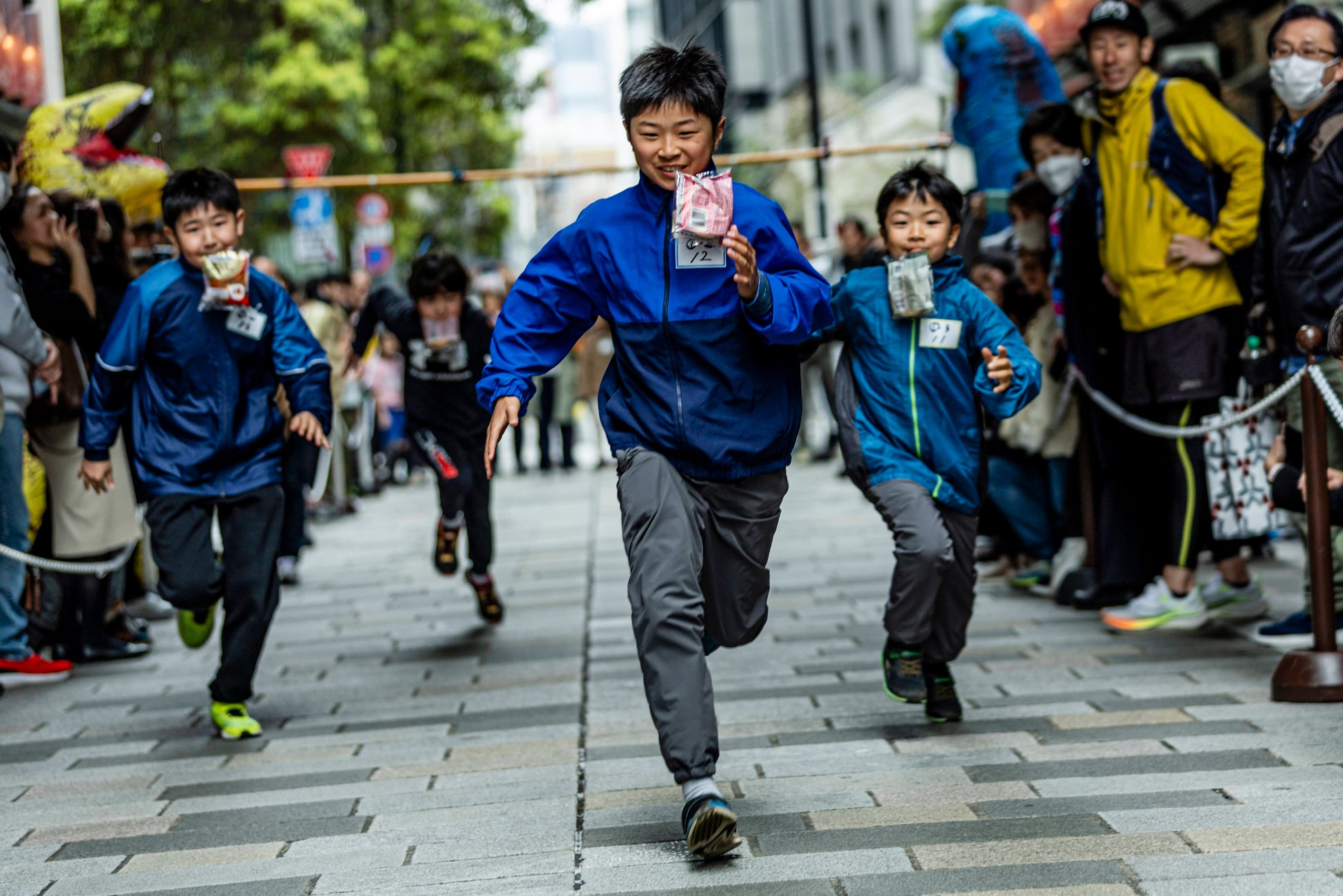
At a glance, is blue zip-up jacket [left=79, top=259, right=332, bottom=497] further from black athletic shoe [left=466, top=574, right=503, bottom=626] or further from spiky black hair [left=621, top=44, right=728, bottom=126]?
spiky black hair [left=621, top=44, right=728, bottom=126]

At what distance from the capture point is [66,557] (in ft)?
24.1

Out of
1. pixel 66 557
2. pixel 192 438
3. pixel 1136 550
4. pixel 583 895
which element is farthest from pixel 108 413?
pixel 1136 550

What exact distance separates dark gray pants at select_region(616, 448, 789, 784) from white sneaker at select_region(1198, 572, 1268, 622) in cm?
295

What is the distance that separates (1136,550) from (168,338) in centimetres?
404

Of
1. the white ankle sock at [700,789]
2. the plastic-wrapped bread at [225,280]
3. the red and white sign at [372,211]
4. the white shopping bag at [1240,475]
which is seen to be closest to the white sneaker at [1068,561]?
the white shopping bag at [1240,475]

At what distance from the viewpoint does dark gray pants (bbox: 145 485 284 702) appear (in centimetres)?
578

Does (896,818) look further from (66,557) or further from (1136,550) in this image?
(66,557)

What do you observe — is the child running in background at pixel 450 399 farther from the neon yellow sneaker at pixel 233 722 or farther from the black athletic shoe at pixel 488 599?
the neon yellow sneaker at pixel 233 722

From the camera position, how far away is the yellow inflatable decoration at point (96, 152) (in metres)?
8.16

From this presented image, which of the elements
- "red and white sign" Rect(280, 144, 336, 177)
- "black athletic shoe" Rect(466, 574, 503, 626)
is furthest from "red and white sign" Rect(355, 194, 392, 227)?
"black athletic shoe" Rect(466, 574, 503, 626)

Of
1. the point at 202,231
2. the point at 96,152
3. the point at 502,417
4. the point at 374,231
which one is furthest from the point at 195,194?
the point at 374,231

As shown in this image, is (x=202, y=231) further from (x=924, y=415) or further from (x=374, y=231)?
(x=374, y=231)

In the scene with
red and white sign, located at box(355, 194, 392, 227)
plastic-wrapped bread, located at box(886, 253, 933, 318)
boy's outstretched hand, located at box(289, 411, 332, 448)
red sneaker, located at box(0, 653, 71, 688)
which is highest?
red and white sign, located at box(355, 194, 392, 227)

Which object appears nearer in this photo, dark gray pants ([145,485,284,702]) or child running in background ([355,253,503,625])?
dark gray pants ([145,485,284,702])
